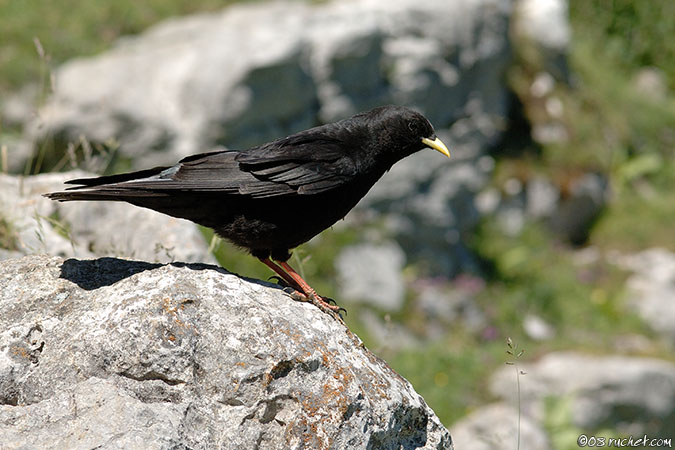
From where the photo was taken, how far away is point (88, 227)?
5.68m

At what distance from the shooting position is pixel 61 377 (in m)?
3.13

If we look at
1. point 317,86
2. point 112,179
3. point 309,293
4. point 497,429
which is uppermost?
point 112,179

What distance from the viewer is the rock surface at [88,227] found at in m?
5.08

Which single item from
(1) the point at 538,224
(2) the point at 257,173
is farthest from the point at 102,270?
(1) the point at 538,224

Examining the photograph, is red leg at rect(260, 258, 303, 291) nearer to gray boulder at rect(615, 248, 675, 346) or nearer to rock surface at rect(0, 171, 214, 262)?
rock surface at rect(0, 171, 214, 262)

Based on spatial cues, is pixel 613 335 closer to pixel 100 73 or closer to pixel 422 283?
pixel 422 283

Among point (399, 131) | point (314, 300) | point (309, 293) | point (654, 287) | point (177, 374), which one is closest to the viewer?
point (177, 374)

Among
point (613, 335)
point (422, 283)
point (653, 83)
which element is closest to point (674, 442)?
point (613, 335)

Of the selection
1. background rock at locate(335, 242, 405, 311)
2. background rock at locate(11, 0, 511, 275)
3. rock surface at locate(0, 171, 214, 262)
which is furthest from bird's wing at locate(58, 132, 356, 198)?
background rock at locate(335, 242, 405, 311)

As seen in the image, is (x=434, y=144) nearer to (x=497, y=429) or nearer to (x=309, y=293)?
(x=309, y=293)

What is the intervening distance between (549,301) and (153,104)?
Result: 6434mm

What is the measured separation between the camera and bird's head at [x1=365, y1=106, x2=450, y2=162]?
473 centimetres

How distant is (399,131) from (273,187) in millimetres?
983

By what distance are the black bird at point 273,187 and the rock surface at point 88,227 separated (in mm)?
817
